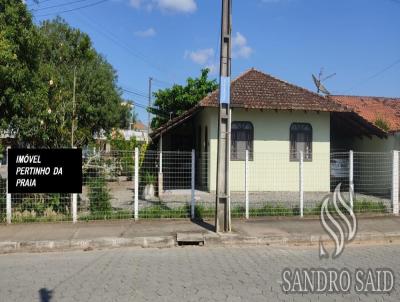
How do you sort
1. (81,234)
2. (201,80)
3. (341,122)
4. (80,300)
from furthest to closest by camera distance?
(201,80), (341,122), (81,234), (80,300)

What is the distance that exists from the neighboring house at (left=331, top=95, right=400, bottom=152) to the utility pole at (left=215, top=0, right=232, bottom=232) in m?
10.4

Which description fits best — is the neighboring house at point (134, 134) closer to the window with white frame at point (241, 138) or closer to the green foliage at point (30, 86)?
the window with white frame at point (241, 138)

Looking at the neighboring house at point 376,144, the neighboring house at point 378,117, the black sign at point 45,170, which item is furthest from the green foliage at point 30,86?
the neighboring house at point 378,117

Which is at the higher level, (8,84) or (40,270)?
(8,84)

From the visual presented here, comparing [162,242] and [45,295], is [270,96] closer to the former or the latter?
[162,242]

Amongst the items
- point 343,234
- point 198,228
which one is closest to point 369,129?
point 343,234

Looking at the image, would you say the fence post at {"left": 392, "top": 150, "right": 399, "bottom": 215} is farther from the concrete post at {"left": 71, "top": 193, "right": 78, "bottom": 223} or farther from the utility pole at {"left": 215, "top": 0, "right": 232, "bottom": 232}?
the concrete post at {"left": 71, "top": 193, "right": 78, "bottom": 223}

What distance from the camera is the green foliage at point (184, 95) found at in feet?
88.3

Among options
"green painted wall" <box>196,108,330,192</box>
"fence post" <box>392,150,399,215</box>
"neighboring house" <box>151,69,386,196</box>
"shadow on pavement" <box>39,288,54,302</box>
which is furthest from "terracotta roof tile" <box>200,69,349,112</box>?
"shadow on pavement" <box>39,288,54,302</box>

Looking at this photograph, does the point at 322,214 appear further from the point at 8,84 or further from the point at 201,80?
the point at 201,80

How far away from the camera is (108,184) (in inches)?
436

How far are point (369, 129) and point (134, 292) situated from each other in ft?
49.4

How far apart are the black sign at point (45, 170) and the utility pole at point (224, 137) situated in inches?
137

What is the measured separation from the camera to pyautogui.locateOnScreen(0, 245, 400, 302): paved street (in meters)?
5.31
